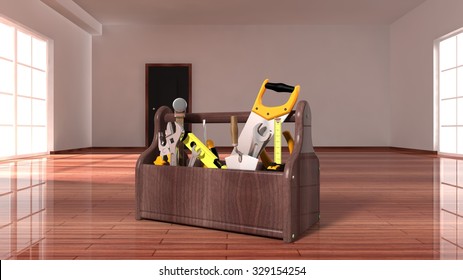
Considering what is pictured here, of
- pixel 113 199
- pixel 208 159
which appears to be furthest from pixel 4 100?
pixel 208 159

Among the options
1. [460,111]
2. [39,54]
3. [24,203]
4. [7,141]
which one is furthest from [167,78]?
[24,203]

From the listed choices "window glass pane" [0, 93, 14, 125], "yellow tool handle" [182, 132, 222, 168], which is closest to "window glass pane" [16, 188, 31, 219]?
"yellow tool handle" [182, 132, 222, 168]

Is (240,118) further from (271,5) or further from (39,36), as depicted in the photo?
(271,5)

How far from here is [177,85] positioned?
10.2 metres

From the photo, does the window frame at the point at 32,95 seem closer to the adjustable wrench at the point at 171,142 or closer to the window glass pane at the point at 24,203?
the window glass pane at the point at 24,203

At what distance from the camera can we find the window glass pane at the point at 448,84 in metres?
7.58

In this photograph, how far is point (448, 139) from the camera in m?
7.76

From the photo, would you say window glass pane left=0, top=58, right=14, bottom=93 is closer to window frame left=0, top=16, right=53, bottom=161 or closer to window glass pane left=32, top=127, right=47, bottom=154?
window frame left=0, top=16, right=53, bottom=161

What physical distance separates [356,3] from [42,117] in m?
5.48

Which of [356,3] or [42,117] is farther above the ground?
[356,3]

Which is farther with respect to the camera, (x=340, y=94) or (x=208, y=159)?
(x=340, y=94)

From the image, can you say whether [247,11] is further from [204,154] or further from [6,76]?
[204,154]

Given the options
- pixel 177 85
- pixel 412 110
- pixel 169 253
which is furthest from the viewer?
pixel 177 85

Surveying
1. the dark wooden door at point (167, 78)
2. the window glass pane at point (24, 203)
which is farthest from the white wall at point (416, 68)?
the window glass pane at point (24, 203)
